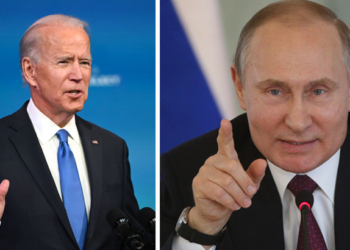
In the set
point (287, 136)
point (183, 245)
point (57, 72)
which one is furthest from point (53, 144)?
point (287, 136)

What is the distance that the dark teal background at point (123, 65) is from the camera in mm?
2100

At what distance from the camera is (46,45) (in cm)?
199

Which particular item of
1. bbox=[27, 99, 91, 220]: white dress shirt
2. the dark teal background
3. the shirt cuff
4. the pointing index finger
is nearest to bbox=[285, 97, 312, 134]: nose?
the pointing index finger

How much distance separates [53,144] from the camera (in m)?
1.98

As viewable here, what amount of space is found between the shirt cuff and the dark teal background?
0.40 m

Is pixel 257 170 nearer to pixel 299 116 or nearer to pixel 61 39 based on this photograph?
pixel 299 116

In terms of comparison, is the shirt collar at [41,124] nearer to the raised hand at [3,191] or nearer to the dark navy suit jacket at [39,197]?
the dark navy suit jacket at [39,197]

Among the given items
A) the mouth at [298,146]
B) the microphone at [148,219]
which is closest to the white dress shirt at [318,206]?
the mouth at [298,146]

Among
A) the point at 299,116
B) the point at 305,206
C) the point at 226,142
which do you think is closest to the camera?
the point at 305,206

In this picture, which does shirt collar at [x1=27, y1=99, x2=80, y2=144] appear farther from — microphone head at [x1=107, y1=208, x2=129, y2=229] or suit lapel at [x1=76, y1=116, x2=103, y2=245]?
microphone head at [x1=107, y1=208, x2=129, y2=229]

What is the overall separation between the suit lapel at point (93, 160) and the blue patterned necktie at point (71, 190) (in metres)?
0.05

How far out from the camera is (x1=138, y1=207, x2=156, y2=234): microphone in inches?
81.0

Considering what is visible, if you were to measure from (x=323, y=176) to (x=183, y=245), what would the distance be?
28.6 inches

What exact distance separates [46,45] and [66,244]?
0.98 m
